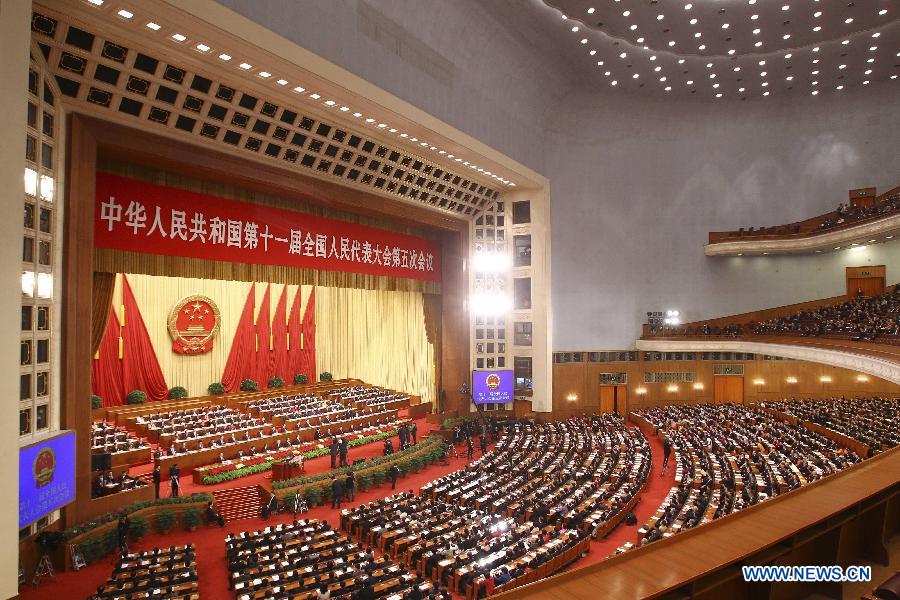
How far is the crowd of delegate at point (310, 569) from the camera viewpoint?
25.1 ft

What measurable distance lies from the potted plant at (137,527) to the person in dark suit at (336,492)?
153 inches

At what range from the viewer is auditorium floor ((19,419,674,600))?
8.85 meters

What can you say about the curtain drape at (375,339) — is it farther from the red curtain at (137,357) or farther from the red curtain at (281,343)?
the red curtain at (137,357)

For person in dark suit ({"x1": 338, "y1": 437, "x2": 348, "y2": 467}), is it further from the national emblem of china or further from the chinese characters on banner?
the national emblem of china

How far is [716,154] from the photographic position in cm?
2438

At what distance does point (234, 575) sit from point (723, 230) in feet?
77.2

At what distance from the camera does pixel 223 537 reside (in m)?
11.3

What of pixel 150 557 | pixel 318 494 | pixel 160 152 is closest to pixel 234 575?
pixel 150 557

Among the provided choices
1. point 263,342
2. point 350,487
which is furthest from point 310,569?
point 263,342

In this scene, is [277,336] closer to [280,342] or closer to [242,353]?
[280,342]

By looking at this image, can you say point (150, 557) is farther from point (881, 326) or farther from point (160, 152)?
point (881, 326)

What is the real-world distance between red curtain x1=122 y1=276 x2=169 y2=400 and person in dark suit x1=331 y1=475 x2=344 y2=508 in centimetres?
1034

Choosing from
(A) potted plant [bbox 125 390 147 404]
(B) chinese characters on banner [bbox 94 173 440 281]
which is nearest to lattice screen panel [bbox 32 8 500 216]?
(B) chinese characters on banner [bbox 94 173 440 281]

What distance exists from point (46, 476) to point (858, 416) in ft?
70.9
